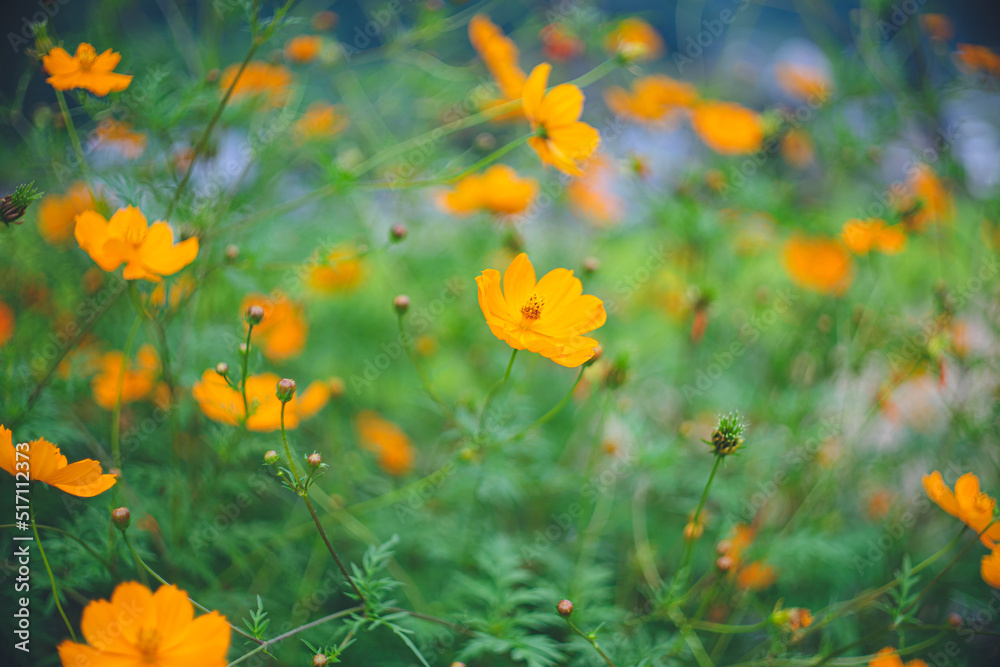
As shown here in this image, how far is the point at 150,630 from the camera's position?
2.20ft

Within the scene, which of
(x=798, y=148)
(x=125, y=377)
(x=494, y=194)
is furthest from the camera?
(x=798, y=148)

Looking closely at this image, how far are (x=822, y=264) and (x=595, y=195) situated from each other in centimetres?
67

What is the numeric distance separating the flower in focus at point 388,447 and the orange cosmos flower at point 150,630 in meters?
0.68

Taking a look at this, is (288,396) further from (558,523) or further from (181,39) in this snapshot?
(181,39)

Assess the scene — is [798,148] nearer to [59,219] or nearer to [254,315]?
[254,315]

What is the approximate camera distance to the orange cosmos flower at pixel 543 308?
0.80m

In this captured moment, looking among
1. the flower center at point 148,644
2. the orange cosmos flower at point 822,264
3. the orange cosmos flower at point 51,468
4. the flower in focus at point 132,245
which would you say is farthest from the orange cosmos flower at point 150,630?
the orange cosmos flower at point 822,264

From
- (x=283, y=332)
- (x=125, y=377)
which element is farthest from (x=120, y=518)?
(x=283, y=332)

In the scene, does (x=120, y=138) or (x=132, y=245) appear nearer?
(x=132, y=245)

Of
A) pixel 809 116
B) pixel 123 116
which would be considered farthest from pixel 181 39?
pixel 809 116

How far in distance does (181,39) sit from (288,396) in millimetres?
1366

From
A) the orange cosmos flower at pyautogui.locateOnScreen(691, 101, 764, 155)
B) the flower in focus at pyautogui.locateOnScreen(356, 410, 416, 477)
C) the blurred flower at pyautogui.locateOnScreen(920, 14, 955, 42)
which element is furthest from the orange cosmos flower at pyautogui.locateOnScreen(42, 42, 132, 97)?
the blurred flower at pyautogui.locateOnScreen(920, 14, 955, 42)

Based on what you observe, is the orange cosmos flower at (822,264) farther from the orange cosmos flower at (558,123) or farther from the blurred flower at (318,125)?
the blurred flower at (318,125)

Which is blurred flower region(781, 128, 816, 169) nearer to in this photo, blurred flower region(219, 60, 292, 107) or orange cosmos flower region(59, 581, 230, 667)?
blurred flower region(219, 60, 292, 107)
